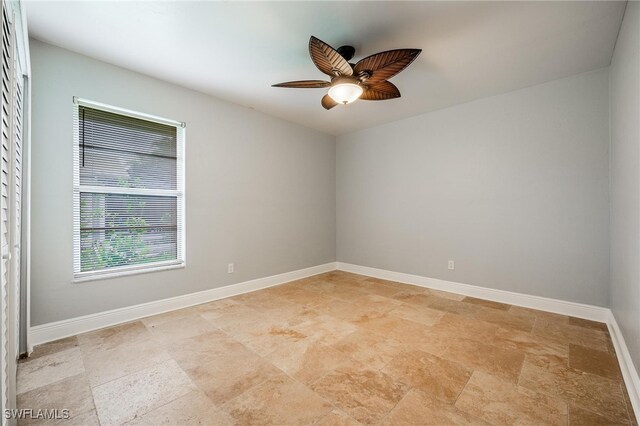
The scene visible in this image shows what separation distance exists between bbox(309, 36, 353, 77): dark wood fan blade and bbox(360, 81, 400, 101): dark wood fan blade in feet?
1.31

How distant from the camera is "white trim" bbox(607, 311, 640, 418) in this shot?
1.56 m

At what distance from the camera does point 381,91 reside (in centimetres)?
259

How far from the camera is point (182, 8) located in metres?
1.95

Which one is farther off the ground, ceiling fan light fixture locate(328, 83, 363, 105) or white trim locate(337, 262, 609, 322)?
ceiling fan light fixture locate(328, 83, 363, 105)

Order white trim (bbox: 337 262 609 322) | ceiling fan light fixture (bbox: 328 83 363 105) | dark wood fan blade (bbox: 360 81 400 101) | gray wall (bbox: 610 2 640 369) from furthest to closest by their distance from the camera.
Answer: white trim (bbox: 337 262 609 322), dark wood fan blade (bbox: 360 81 400 101), ceiling fan light fixture (bbox: 328 83 363 105), gray wall (bbox: 610 2 640 369)

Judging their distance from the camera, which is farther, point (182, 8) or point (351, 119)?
point (351, 119)

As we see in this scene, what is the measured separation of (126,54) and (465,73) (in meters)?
3.35

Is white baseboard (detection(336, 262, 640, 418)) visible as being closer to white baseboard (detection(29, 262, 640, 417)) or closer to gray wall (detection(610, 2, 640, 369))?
white baseboard (detection(29, 262, 640, 417))

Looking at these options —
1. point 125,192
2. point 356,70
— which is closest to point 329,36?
point 356,70

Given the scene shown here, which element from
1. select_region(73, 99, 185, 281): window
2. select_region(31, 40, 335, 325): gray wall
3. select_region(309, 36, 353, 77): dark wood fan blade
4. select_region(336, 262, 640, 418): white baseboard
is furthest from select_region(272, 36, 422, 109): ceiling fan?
select_region(336, 262, 640, 418): white baseboard

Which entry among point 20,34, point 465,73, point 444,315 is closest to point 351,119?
point 465,73

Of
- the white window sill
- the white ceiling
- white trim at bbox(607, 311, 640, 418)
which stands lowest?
white trim at bbox(607, 311, 640, 418)

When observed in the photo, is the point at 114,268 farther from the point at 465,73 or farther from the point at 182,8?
the point at 465,73

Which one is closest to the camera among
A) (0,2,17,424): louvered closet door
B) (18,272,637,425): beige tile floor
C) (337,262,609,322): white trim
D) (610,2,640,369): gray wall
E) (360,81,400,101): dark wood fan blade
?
(0,2,17,424): louvered closet door
